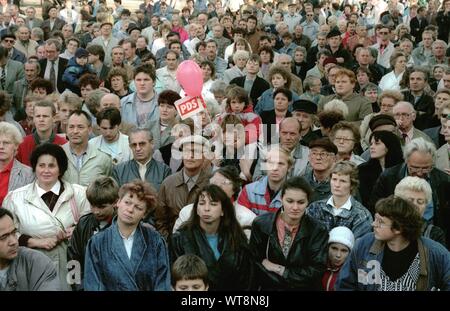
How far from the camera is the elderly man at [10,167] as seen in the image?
599 cm

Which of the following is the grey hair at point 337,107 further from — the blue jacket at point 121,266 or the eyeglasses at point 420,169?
the blue jacket at point 121,266

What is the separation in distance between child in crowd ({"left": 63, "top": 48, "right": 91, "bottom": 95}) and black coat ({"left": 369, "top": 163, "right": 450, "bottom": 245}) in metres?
5.50

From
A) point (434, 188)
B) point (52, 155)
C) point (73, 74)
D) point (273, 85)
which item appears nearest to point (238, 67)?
point (273, 85)

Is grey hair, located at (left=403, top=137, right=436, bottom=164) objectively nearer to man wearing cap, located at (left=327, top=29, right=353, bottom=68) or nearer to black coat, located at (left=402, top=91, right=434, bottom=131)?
black coat, located at (left=402, top=91, right=434, bottom=131)

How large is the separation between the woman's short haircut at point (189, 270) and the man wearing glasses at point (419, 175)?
2.19 m

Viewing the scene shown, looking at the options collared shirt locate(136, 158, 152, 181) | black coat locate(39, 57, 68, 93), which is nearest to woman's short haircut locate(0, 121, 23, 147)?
collared shirt locate(136, 158, 152, 181)

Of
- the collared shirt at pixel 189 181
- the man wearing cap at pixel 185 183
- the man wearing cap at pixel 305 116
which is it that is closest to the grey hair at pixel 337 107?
the man wearing cap at pixel 305 116

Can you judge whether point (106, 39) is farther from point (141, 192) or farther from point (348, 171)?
point (141, 192)

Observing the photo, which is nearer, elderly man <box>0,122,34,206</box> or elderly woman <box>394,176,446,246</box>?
elderly woman <box>394,176,446,246</box>

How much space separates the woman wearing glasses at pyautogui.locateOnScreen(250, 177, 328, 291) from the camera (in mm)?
5117

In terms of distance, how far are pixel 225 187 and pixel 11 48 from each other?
761cm
